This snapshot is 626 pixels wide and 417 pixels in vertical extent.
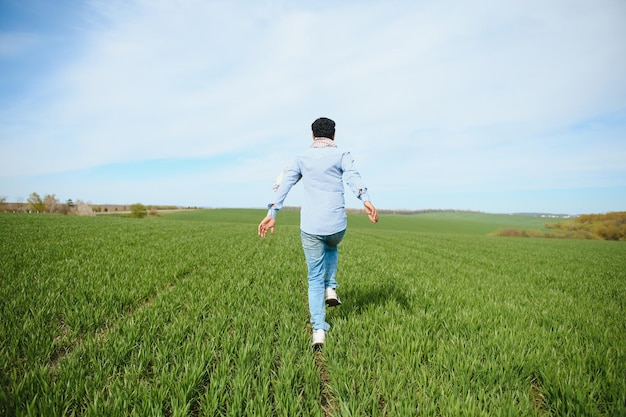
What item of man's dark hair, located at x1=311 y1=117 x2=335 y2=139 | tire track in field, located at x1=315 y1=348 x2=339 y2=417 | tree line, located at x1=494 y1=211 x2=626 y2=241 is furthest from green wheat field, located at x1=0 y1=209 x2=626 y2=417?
tree line, located at x1=494 y1=211 x2=626 y2=241

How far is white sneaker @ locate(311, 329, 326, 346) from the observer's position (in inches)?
128

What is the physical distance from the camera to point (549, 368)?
278 centimetres

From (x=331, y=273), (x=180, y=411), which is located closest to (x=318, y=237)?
(x=331, y=273)

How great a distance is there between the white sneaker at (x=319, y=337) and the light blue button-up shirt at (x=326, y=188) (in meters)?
→ 1.17

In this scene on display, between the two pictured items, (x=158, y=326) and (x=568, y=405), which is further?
(x=158, y=326)

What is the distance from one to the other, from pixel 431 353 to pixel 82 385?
3288mm

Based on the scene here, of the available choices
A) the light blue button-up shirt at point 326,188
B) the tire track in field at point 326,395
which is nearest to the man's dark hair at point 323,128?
the light blue button-up shirt at point 326,188

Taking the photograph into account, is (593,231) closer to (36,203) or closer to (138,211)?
(138,211)

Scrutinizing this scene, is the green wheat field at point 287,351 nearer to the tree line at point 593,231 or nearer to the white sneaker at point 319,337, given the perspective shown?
the white sneaker at point 319,337

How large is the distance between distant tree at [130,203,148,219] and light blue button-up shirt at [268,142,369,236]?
3211 inches

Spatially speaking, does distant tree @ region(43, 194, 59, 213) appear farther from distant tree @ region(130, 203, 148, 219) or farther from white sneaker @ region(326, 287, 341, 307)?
white sneaker @ region(326, 287, 341, 307)

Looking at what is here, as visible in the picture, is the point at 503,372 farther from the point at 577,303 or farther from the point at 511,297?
the point at 577,303

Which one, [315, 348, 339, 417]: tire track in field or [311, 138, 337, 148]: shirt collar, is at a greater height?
[311, 138, 337, 148]: shirt collar

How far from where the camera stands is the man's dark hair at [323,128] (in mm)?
3557
